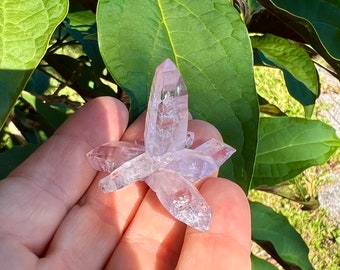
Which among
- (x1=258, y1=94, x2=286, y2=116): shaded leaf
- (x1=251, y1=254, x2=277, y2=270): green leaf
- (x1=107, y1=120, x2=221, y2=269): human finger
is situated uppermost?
(x1=107, y1=120, x2=221, y2=269): human finger

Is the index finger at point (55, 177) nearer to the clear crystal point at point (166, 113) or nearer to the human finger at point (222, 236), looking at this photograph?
the clear crystal point at point (166, 113)

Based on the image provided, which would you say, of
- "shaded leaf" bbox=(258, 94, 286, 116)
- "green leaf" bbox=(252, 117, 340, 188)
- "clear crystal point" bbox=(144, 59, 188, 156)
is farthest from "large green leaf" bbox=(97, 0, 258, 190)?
"shaded leaf" bbox=(258, 94, 286, 116)

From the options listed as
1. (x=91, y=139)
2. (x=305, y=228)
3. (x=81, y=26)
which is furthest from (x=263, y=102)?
(x=305, y=228)

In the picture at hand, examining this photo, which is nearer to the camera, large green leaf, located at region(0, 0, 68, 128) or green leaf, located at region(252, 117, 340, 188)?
large green leaf, located at region(0, 0, 68, 128)

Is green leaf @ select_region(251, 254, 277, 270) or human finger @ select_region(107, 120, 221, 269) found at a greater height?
human finger @ select_region(107, 120, 221, 269)

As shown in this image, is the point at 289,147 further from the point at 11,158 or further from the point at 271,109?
the point at 11,158

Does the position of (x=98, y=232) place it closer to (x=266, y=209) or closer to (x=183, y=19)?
(x=183, y=19)

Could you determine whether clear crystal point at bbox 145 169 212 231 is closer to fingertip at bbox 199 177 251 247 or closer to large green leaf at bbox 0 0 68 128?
fingertip at bbox 199 177 251 247
